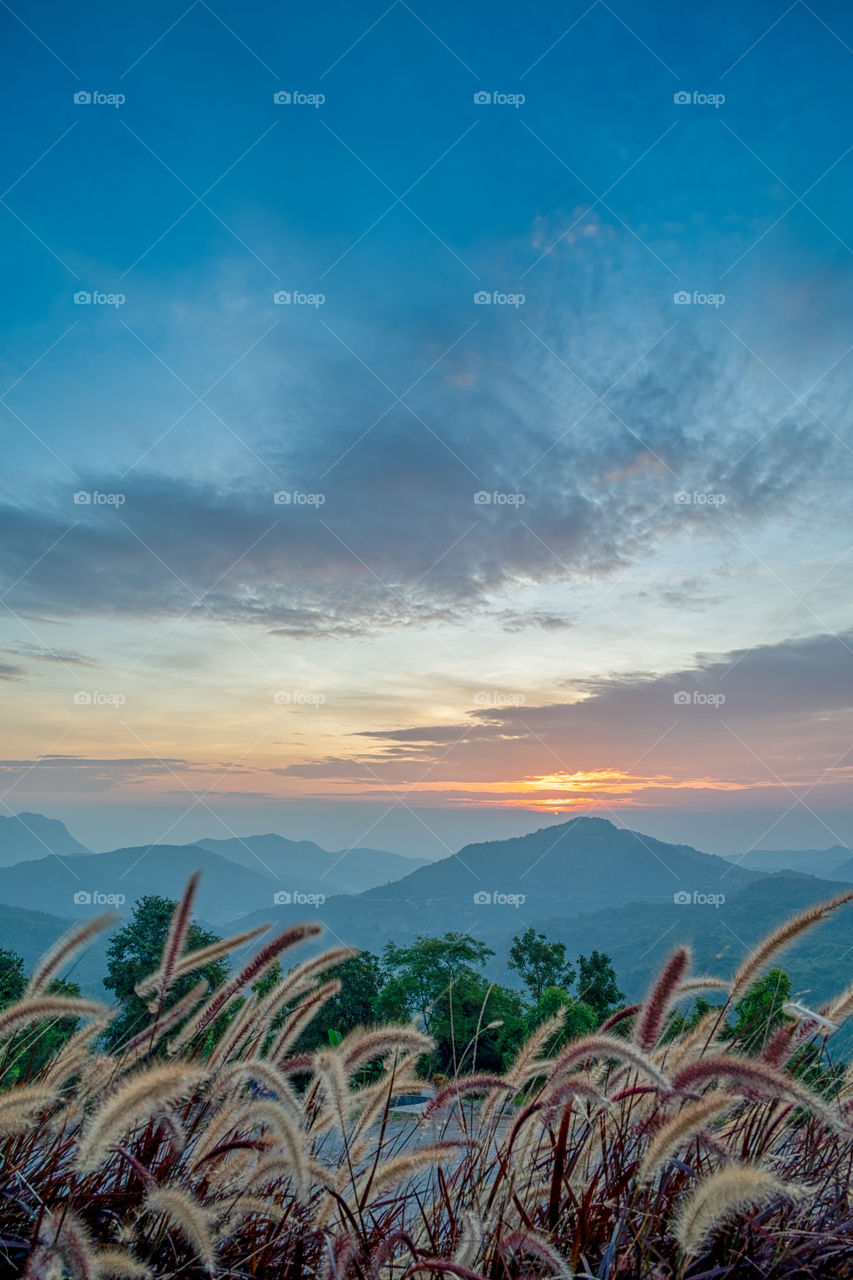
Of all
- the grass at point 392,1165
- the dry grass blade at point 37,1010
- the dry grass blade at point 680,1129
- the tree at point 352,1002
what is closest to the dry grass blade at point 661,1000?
the grass at point 392,1165

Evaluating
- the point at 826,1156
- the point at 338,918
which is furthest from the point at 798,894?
the point at 826,1156

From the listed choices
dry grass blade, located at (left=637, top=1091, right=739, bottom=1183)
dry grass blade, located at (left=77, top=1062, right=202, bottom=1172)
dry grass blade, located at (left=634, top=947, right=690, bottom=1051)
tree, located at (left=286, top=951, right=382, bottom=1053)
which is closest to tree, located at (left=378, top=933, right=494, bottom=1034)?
tree, located at (left=286, top=951, right=382, bottom=1053)

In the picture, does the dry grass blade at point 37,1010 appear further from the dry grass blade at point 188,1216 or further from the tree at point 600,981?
the tree at point 600,981

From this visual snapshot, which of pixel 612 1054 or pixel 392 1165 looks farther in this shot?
pixel 392 1165

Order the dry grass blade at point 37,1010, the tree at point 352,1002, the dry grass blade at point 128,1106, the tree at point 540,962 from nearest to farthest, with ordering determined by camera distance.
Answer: the dry grass blade at point 128,1106 → the dry grass blade at point 37,1010 → the tree at point 352,1002 → the tree at point 540,962

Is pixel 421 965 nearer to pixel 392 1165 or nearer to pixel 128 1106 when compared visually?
pixel 392 1165

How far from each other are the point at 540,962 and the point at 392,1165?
146 feet

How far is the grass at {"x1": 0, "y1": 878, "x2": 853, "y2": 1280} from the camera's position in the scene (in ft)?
7.22

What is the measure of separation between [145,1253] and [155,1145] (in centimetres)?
40

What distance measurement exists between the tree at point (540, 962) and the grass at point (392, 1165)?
4234 centimetres

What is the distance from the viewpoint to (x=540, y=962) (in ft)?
142

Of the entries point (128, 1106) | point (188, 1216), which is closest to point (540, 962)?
point (188, 1216)

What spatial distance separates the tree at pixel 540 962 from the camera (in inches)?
1678

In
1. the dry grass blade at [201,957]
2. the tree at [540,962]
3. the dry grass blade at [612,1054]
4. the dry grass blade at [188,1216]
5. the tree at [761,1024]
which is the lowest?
the tree at [540,962]
